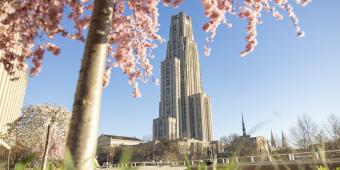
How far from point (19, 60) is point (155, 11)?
3942mm

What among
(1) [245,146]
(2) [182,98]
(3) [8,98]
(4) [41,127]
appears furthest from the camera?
(2) [182,98]

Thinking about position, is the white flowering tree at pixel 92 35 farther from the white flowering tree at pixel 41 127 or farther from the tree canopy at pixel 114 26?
the white flowering tree at pixel 41 127

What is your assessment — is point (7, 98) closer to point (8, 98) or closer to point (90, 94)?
point (8, 98)

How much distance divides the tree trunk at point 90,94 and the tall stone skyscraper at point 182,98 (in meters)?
147

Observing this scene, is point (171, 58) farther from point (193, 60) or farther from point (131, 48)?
point (131, 48)

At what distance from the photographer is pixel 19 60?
7.23 m

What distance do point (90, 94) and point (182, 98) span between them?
157 meters

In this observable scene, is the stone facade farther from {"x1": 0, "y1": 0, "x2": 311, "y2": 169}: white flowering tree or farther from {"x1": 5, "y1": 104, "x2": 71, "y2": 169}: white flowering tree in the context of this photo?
{"x1": 0, "y1": 0, "x2": 311, "y2": 169}: white flowering tree

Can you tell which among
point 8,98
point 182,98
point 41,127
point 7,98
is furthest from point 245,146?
point 182,98

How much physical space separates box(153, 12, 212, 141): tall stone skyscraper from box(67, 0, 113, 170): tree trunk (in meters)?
147

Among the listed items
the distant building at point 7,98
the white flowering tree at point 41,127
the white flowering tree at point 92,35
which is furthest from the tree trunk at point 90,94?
the distant building at point 7,98

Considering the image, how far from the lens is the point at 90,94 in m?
3.38

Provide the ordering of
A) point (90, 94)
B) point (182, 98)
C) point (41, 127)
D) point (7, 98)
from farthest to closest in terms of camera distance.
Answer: point (182, 98)
point (7, 98)
point (41, 127)
point (90, 94)

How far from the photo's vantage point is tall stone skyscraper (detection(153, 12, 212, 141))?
15312 cm
